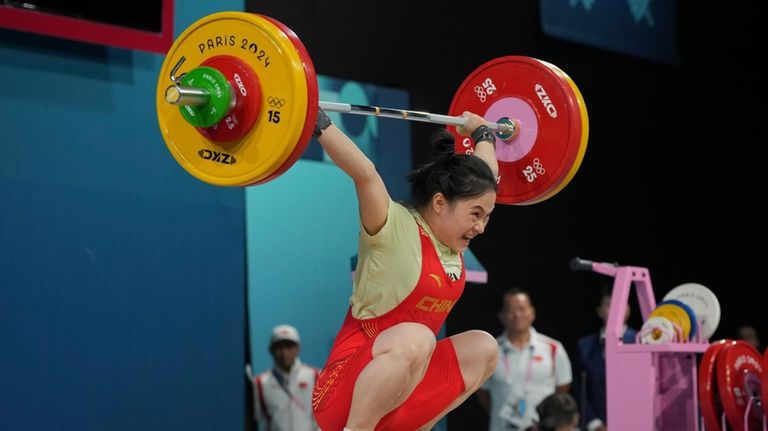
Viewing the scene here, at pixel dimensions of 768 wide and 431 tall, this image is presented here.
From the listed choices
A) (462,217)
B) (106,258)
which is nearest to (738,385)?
(462,217)

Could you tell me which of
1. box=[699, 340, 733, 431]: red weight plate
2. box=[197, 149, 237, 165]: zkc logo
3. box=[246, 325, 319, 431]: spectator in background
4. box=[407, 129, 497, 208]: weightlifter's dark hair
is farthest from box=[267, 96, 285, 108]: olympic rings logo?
box=[246, 325, 319, 431]: spectator in background

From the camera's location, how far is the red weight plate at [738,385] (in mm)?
4531

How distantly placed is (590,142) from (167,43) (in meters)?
3.76

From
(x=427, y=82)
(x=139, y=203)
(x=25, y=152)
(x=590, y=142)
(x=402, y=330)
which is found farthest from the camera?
(x=590, y=142)

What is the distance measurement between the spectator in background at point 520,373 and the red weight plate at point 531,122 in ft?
7.81

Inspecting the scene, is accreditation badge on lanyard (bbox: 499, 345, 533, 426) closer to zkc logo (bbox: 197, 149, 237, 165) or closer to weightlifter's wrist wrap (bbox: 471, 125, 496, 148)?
weightlifter's wrist wrap (bbox: 471, 125, 496, 148)

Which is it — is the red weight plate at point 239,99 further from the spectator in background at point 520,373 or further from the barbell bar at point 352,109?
the spectator in background at point 520,373

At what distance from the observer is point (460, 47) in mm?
6961

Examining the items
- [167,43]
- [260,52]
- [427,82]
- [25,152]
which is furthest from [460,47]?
[260,52]

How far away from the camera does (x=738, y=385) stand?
459 cm

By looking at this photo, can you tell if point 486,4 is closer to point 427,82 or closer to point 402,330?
point 427,82

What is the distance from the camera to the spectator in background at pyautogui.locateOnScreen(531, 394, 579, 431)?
542 cm

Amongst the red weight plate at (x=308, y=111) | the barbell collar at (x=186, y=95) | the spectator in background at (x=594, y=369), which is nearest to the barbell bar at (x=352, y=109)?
the barbell collar at (x=186, y=95)

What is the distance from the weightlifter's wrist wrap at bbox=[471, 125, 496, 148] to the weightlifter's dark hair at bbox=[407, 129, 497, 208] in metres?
0.34
